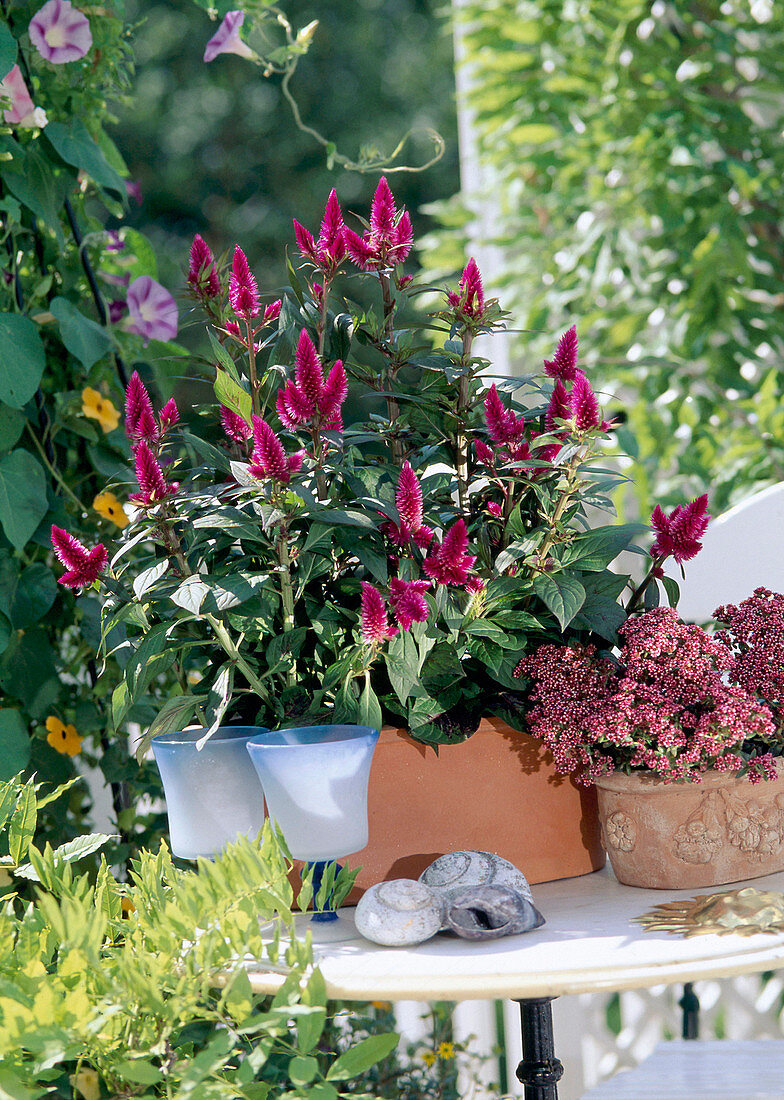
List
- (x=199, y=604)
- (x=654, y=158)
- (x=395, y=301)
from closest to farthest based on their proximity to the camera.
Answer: (x=199, y=604), (x=395, y=301), (x=654, y=158)

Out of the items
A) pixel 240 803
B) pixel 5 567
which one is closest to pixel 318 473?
pixel 240 803

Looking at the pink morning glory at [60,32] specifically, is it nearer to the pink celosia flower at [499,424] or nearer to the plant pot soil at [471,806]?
the pink celosia flower at [499,424]

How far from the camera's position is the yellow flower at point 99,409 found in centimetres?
114

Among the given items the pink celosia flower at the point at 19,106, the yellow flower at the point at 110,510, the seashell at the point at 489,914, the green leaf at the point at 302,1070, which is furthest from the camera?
the yellow flower at the point at 110,510

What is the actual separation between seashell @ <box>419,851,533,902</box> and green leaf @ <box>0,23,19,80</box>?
0.78 m

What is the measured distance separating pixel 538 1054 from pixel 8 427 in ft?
2.45

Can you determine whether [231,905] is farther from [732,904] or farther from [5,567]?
[5,567]

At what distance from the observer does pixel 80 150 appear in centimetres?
110

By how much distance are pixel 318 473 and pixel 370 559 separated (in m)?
0.07

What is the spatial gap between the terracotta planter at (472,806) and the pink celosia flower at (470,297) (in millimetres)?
301

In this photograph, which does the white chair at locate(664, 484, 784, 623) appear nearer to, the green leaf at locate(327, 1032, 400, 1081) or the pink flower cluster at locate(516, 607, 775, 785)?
the pink flower cluster at locate(516, 607, 775, 785)

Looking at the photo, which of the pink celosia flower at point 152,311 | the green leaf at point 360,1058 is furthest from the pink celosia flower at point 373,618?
the pink celosia flower at point 152,311

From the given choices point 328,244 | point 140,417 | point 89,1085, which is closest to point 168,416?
point 140,417

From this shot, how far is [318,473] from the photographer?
0.74 m
